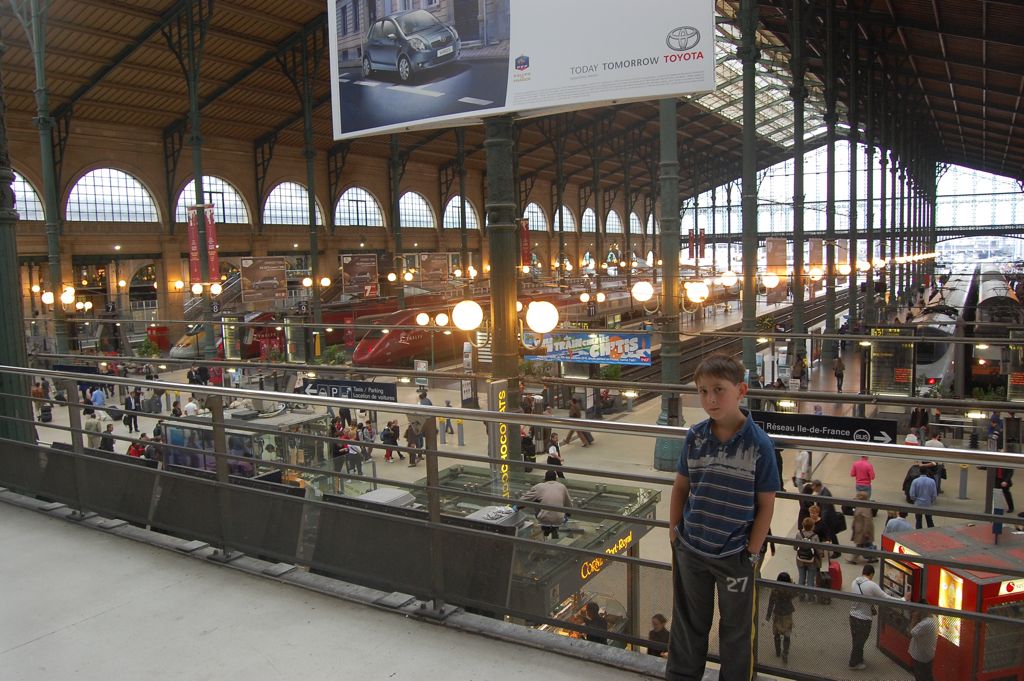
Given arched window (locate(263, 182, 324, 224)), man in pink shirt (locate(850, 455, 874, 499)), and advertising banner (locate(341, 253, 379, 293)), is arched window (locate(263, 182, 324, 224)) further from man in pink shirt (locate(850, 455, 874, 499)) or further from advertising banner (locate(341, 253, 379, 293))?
man in pink shirt (locate(850, 455, 874, 499))

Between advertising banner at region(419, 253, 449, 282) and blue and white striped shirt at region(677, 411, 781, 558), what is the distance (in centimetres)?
2945

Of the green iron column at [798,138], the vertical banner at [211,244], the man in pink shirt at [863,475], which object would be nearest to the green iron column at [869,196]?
the green iron column at [798,138]

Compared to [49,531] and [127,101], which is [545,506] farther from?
[127,101]

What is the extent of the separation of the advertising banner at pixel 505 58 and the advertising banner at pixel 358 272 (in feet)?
79.2

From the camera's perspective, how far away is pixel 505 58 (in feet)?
21.5

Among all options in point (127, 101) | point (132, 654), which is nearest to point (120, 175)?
point (127, 101)

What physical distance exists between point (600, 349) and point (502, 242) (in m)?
8.41

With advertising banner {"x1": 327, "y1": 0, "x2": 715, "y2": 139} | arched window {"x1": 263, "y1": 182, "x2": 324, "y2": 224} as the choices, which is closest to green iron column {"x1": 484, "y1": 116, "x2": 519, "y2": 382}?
advertising banner {"x1": 327, "y1": 0, "x2": 715, "y2": 139}

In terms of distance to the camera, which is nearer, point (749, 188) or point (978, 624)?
point (978, 624)

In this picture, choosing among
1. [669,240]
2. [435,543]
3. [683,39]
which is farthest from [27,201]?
[435,543]

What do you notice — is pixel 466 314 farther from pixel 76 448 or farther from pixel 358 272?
pixel 358 272

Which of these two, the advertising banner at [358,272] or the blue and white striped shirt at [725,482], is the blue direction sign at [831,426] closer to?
the blue and white striped shirt at [725,482]

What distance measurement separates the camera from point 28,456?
20.3ft

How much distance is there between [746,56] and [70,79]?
2612cm
